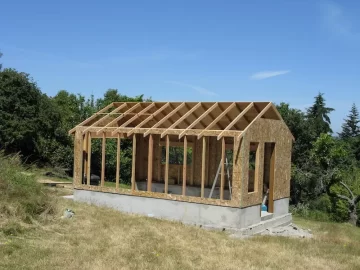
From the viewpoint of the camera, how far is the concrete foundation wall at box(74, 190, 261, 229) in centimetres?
1341

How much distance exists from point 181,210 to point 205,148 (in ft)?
8.92

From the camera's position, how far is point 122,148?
2850cm

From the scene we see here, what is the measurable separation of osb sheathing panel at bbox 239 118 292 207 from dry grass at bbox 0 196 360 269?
1632 mm

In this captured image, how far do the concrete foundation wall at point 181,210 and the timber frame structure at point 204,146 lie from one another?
0.19 metres

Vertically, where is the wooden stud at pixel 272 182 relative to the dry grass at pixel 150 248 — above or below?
above

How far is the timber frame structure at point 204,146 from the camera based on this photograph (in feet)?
45.2

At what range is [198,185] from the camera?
18250 millimetres

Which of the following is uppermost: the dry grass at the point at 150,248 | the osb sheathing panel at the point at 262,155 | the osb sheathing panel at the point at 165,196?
the osb sheathing panel at the point at 262,155

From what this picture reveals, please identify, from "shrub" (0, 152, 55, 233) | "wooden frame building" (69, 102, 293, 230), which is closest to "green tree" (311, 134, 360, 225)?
"wooden frame building" (69, 102, 293, 230)

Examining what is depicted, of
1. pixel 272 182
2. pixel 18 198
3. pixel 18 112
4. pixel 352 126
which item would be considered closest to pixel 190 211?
pixel 272 182

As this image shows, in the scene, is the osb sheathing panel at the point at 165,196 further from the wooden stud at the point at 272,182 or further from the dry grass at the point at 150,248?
the wooden stud at the point at 272,182

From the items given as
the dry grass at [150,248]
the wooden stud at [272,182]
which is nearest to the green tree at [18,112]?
the dry grass at [150,248]

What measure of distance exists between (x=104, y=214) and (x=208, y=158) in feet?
19.0

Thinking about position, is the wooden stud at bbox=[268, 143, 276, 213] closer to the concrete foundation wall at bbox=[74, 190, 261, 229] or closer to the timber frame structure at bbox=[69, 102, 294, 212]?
the timber frame structure at bbox=[69, 102, 294, 212]
